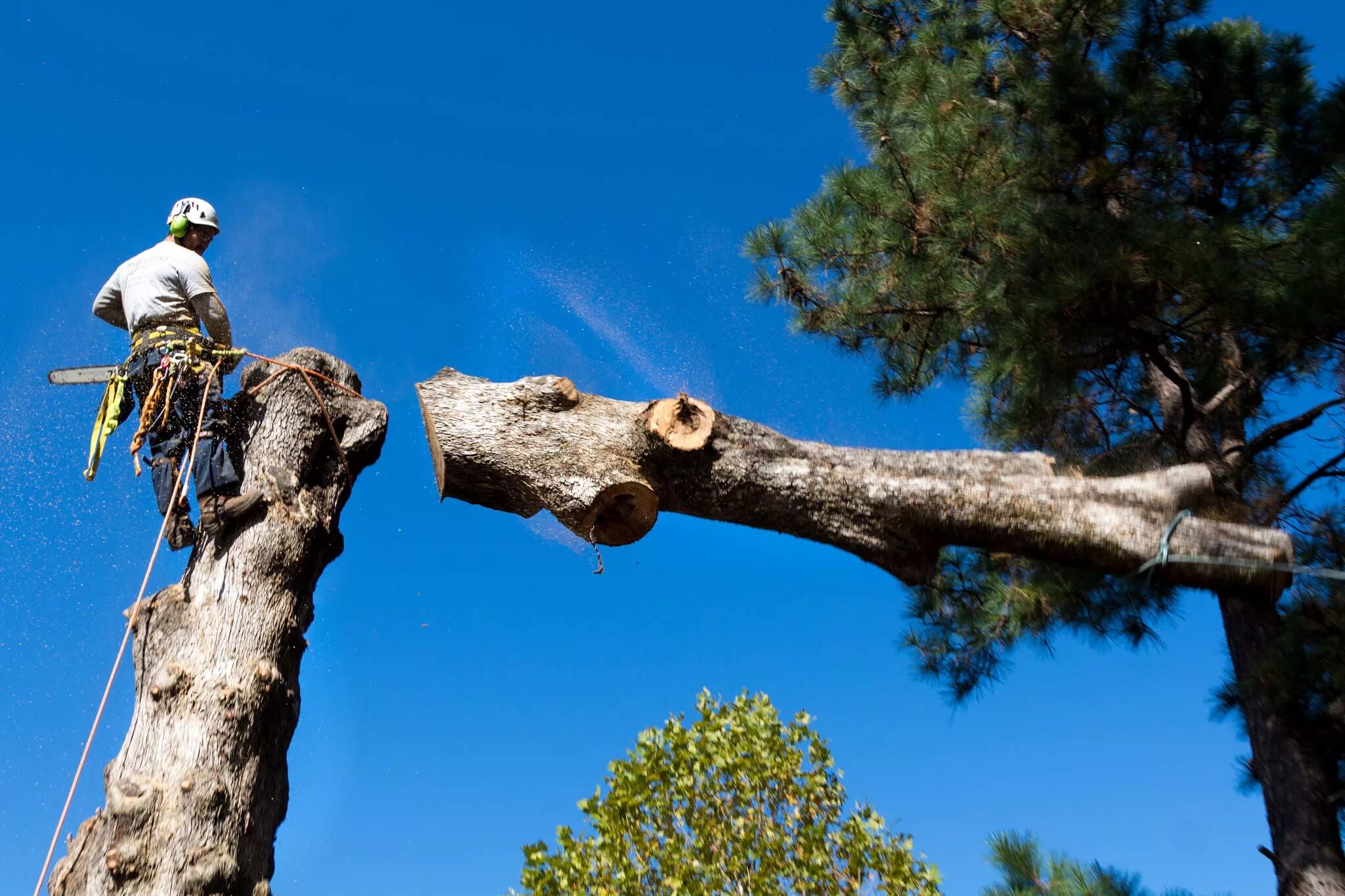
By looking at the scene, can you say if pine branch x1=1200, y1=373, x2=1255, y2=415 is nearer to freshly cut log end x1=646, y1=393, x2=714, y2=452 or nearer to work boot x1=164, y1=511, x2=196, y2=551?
freshly cut log end x1=646, y1=393, x2=714, y2=452

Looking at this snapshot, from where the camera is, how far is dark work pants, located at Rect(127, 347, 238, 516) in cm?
312

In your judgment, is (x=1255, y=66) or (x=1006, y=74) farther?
(x=1006, y=74)

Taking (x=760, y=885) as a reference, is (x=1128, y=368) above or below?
above

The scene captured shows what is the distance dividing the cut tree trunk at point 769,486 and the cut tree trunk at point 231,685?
41cm

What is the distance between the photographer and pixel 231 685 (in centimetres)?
268

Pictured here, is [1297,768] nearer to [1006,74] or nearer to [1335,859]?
[1335,859]

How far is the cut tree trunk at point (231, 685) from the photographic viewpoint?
8.05 feet

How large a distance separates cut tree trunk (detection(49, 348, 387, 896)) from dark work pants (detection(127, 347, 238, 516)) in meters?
0.07

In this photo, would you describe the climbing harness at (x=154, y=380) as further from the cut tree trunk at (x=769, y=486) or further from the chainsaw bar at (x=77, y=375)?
the cut tree trunk at (x=769, y=486)

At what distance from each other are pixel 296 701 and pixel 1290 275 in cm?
391

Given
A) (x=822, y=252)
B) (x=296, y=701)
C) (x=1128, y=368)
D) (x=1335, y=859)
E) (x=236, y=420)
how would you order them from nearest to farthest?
1. (x=296, y=701)
2. (x=236, y=420)
3. (x=1335, y=859)
4. (x=1128, y=368)
5. (x=822, y=252)

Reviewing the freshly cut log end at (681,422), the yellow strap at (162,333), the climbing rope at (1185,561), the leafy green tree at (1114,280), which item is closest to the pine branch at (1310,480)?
the leafy green tree at (1114,280)

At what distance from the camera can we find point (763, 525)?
3.15m

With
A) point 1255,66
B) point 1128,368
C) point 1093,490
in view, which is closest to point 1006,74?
point 1255,66
